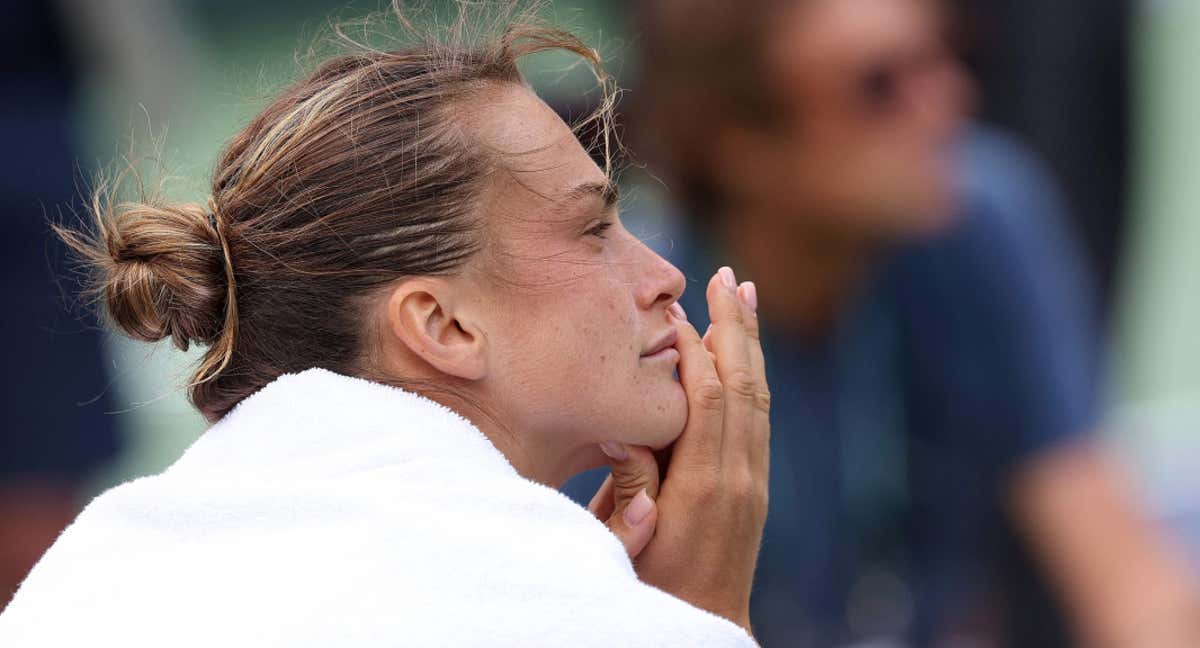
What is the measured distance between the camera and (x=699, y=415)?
1756mm

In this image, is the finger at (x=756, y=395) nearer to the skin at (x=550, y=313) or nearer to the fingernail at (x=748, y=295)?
the fingernail at (x=748, y=295)


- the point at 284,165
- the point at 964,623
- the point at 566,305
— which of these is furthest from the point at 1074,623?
the point at 284,165

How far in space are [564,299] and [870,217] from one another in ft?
5.52

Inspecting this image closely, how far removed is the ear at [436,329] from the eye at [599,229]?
20cm

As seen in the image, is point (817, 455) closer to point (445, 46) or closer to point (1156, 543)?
point (1156, 543)

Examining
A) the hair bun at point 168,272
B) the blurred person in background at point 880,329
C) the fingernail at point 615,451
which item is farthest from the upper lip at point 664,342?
the blurred person in background at point 880,329

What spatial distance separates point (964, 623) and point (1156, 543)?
45 cm

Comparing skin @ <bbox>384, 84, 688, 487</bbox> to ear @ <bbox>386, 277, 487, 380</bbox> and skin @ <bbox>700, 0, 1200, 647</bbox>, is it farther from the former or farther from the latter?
skin @ <bbox>700, 0, 1200, 647</bbox>

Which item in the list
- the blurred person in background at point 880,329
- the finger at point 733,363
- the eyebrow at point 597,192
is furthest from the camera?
the blurred person in background at point 880,329

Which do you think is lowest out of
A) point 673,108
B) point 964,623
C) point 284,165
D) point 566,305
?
point 964,623

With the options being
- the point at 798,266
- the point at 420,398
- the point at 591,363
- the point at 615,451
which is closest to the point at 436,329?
the point at 420,398

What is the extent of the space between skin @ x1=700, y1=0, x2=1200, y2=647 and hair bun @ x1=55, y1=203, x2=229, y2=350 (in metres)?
1.64

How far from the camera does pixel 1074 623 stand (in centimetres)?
327

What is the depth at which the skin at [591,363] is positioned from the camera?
1.60m
